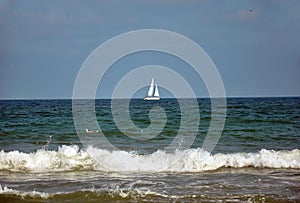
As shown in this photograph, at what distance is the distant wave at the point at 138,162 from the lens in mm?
14734

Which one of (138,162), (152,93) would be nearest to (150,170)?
(138,162)

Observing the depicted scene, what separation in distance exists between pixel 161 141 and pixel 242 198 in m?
12.6

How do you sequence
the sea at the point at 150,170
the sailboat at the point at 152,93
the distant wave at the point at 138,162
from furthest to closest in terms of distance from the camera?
the sailboat at the point at 152,93, the distant wave at the point at 138,162, the sea at the point at 150,170

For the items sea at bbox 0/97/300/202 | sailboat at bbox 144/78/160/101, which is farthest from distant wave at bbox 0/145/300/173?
sailboat at bbox 144/78/160/101

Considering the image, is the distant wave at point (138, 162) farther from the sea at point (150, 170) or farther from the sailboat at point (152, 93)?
the sailboat at point (152, 93)

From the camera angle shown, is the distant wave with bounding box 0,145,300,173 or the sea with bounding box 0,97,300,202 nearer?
the sea with bounding box 0,97,300,202

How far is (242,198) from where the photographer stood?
32.3 ft

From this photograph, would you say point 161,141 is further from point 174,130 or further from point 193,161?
point 193,161

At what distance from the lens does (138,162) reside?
Result: 1573 cm

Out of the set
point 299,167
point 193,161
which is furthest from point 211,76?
point 299,167

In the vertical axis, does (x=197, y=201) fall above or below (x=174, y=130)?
below

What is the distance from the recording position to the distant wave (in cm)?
1473

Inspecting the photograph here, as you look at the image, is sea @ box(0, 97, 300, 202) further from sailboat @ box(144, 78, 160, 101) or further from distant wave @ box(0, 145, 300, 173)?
sailboat @ box(144, 78, 160, 101)

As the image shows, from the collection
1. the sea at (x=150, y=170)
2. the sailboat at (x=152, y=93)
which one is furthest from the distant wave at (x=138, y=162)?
the sailboat at (x=152, y=93)
